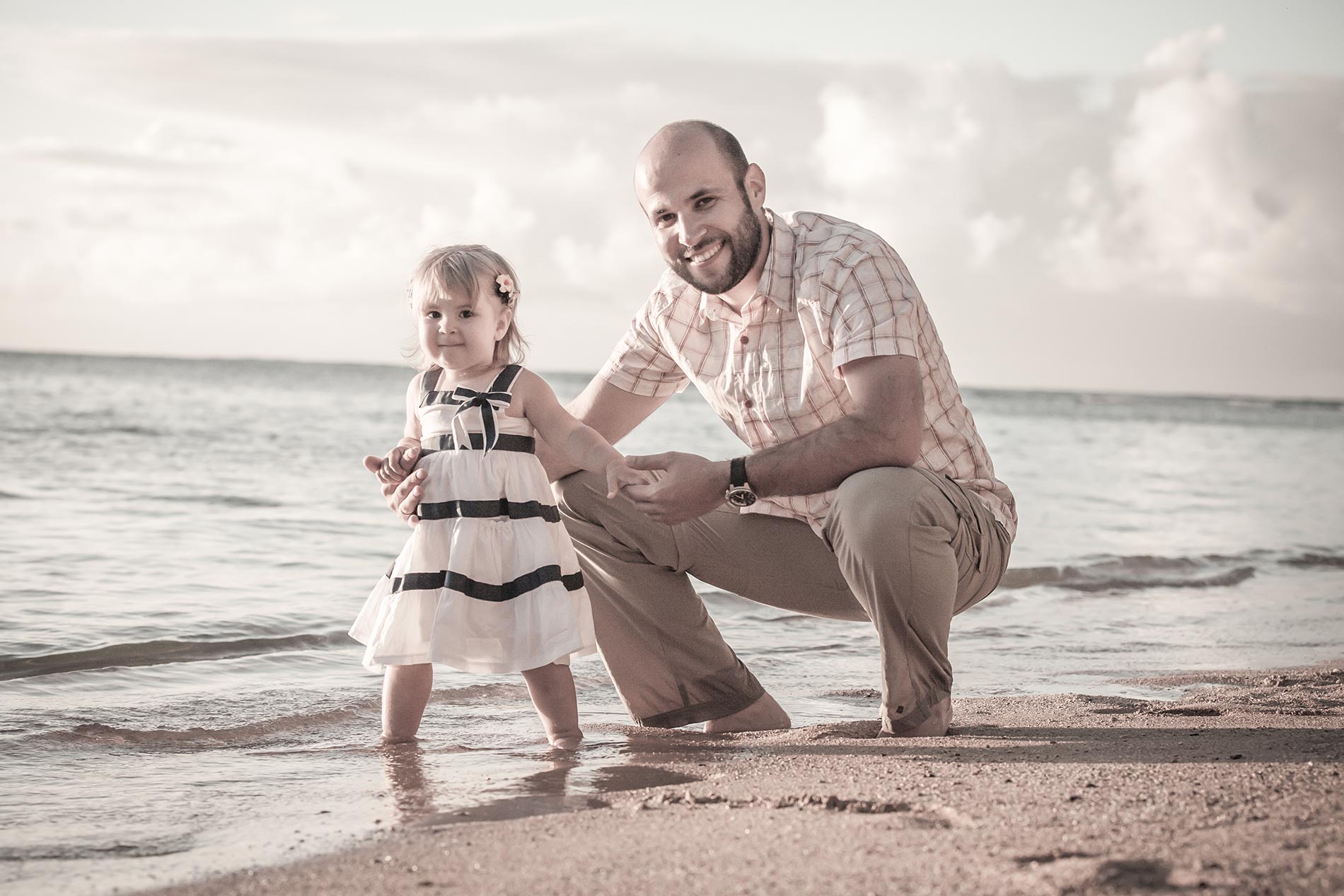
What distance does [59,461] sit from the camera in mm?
11633

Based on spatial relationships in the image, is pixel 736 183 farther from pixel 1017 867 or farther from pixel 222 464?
pixel 222 464

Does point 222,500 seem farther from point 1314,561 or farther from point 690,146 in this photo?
point 1314,561

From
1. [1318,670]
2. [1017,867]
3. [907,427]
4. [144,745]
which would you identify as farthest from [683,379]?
[1318,670]

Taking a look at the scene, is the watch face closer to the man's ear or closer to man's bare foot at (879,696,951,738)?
man's bare foot at (879,696,951,738)

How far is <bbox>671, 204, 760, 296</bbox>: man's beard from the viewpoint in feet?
10.8

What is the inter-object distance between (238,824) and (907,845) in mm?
1332

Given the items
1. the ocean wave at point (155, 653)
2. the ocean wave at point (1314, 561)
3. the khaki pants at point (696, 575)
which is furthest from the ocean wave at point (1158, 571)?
the ocean wave at point (155, 653)

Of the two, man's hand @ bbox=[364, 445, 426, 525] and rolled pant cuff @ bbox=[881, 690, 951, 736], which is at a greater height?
man's hand @ bbox=[364, 445, 426, 525]

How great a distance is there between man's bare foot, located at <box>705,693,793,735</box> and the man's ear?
1.41 meters

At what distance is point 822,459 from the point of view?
120 inches

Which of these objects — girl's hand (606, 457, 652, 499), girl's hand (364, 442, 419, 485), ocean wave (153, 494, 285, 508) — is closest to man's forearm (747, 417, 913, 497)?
girl's hand (606, 457, 652, 499)

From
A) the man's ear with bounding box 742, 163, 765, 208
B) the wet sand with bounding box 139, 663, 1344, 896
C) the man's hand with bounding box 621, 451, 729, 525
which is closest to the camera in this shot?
the wet sand with bounding box 139, 663, 1344, 896

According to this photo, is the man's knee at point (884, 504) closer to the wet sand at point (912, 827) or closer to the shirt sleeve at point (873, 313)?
the shirt sleeve at point (873, 313)

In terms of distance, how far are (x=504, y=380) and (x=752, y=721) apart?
1.17m
